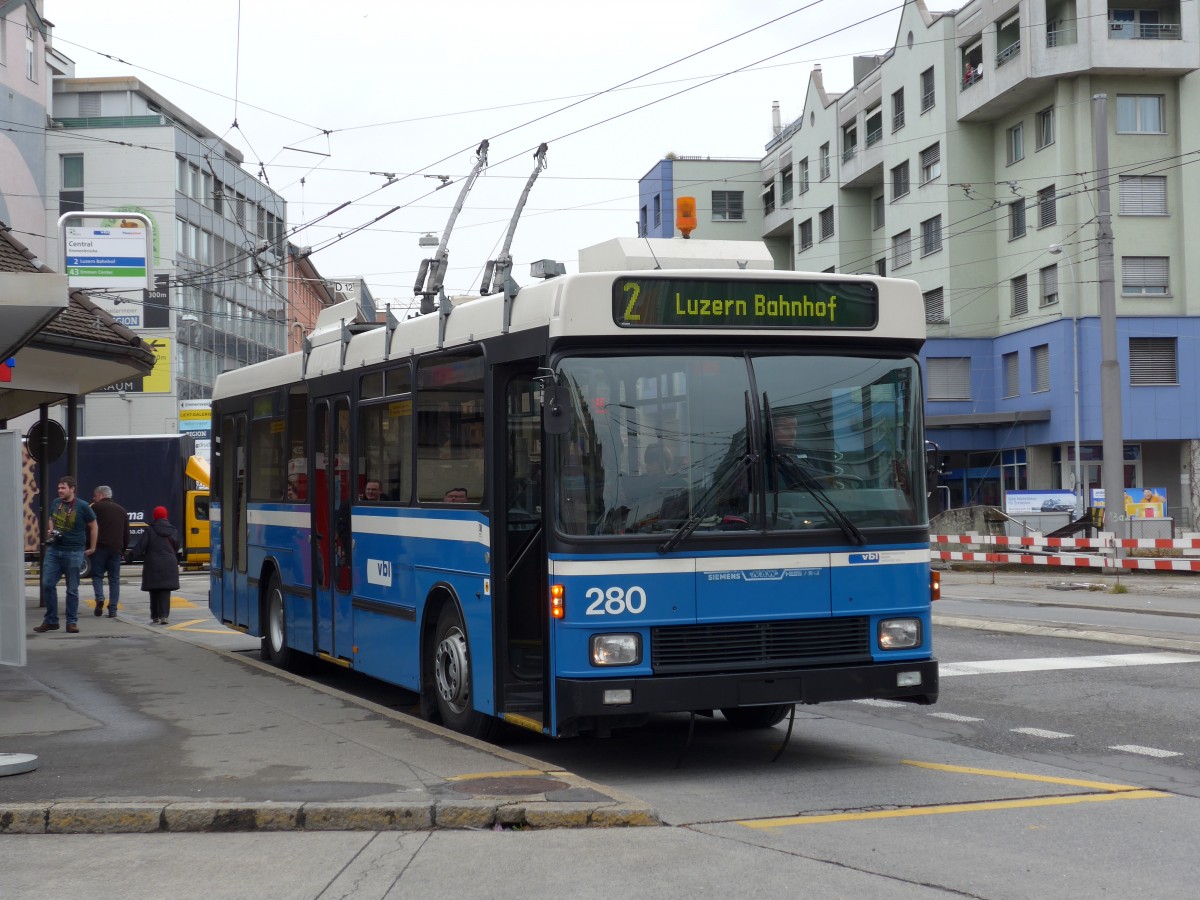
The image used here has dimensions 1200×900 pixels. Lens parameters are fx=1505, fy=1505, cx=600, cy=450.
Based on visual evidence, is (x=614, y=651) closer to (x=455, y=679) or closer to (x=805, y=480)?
(x=805, y=480)

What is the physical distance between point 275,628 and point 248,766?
6.17m

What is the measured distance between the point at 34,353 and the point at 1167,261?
3718 cm

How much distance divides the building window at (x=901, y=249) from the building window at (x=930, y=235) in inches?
39.4

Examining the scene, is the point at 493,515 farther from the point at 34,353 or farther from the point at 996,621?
the point at 34,353

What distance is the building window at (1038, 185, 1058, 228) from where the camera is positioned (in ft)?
152

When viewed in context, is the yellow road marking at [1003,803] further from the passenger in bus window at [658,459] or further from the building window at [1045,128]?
the building window at [1045,128]

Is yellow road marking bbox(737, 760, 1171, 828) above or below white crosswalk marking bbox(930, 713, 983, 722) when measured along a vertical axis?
above

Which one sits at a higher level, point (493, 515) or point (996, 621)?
point (493, 515)

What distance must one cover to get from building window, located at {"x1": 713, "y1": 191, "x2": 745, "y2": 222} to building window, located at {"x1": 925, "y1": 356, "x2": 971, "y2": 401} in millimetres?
20057

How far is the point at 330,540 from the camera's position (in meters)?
12.3

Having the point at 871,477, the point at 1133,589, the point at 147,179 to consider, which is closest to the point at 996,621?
the point at 1133,589

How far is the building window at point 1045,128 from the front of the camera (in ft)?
154

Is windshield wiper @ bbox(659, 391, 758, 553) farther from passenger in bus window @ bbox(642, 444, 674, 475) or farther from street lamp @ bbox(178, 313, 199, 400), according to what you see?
street lamp @ bbox(178, 313, 199, 400)

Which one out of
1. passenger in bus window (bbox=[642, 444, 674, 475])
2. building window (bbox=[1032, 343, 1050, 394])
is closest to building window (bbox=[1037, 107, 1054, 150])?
building window (bbox=[1032, 343, 1050, 394])
